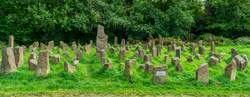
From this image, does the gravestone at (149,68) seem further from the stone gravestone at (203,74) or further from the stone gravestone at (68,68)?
the stone gravestone at (68,68)

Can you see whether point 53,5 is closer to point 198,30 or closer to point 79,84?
point 198,30

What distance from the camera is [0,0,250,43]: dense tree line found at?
3312 centimetres

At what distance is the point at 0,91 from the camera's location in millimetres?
14828

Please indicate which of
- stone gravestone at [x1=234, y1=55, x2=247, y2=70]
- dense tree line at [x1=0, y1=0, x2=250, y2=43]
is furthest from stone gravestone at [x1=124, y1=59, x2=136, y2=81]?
dense tree line at [x1=0, y1=0, x2=250, y2=43]

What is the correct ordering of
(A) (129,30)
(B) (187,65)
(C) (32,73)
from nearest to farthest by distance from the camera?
(C) (32,73) → (B) (187,65) → (A) (129,30)

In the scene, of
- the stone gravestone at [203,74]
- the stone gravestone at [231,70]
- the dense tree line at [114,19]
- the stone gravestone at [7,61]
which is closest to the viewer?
the stone gravestone at [203,74]

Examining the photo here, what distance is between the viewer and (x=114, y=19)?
33.7m

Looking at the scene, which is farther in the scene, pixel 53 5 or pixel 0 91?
pixel 53 5

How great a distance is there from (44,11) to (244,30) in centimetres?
1460

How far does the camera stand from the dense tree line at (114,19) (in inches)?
1304

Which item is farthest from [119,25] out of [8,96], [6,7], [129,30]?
[8,96]

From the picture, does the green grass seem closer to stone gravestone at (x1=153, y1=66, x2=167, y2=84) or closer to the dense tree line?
stone gravestone at (x1=153, y1=66, x2=167, y2=84)

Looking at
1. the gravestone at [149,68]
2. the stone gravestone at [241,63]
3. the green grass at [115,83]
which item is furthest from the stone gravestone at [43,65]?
the stone gravestone at [241,63]

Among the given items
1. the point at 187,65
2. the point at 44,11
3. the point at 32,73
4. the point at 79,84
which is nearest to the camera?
the point at 79,84
